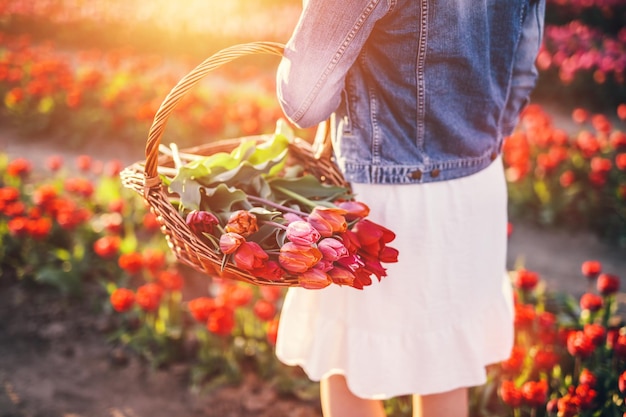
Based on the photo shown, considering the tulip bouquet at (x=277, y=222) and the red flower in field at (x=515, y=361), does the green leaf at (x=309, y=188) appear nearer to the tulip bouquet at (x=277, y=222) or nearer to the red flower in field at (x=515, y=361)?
the tulip bouquet at (x=277, y=222)

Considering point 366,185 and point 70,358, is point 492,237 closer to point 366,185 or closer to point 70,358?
point 366,185

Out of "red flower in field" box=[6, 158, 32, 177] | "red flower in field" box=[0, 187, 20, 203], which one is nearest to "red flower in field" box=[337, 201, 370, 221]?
"red flower in field" box=[0, 187, 20, 203]

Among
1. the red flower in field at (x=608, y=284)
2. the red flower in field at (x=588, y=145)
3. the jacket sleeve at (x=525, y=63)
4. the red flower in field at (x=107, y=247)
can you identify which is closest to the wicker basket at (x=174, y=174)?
the jacket sleeve at (x=525, y=63)

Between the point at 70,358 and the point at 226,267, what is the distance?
1.76 metres

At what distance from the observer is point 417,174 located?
1.47 metres

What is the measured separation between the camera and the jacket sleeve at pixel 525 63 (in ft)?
5.17

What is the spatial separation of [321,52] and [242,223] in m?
0.41

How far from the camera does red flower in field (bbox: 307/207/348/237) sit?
50.8 inches

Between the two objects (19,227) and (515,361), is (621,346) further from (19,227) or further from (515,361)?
(19,227)

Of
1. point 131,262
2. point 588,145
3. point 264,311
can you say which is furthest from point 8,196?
point 588,145

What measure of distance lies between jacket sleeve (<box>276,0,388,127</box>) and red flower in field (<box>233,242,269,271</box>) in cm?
32

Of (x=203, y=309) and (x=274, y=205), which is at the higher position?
(x=274, y=205)

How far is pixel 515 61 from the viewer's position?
1651mm

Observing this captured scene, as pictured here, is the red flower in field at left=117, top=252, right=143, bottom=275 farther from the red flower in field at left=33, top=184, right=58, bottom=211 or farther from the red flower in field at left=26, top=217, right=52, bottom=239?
the red flower in field at left=33, top=184, right=58, bottom=211
